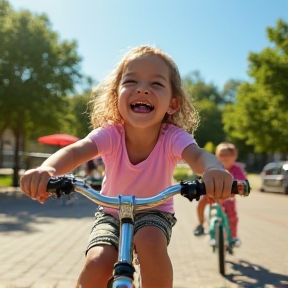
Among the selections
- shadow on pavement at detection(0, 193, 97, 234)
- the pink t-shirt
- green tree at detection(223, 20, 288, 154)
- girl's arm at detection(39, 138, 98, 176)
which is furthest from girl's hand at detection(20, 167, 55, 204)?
green tree at detection(223, 20, 288, 154)

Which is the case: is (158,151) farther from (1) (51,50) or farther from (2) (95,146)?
(1) (51,50)

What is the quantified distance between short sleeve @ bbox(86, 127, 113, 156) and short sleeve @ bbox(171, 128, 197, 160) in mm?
348

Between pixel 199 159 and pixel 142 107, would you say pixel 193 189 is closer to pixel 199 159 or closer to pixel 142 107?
pixel 199 159

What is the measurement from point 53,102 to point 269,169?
31.9 feet

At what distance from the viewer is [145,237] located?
243 cm

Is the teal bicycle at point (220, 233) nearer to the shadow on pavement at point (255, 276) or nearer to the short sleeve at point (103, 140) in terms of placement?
the shadow on pavement at point (255, 276)

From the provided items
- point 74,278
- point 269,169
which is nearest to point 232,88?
point 269,169

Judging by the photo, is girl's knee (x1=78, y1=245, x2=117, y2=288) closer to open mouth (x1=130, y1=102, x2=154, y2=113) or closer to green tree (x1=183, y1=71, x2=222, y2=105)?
open mouth (x1=130, y1=102, x2=154, y2=113)

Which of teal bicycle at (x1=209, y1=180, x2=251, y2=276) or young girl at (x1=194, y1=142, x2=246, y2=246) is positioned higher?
young girl at (x1=194, y1=142, x2=246, y2=246)

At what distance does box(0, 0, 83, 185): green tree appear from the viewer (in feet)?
71.1

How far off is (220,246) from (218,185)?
453 cm

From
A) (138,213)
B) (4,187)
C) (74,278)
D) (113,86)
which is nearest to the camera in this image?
(138,213)

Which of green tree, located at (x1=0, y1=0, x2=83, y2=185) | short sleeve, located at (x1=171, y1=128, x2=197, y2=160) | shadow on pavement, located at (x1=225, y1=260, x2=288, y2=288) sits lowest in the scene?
shadow on pavement, located at (x1=225, y1=260, x2=288, y2=288)

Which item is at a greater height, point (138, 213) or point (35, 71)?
point (35, 71)
